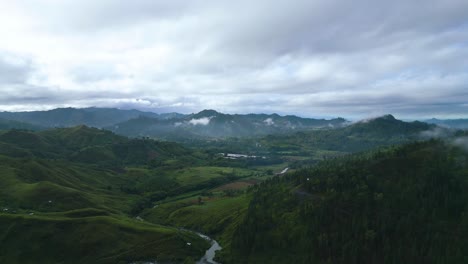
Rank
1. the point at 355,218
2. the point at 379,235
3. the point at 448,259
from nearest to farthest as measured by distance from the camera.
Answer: the point at 448,259
the point at 379,235
the point at 355,218

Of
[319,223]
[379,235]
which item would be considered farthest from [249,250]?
[379,235]

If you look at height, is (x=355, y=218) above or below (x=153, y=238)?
above

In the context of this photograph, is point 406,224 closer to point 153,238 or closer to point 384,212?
point 384,212

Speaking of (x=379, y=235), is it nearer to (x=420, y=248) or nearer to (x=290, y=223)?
(x=420, y=248)

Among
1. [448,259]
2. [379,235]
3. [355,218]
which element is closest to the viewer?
[448,259]

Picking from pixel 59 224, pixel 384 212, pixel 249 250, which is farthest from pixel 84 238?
pixel 384 212

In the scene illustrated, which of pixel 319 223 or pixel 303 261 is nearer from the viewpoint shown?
pixel 303 261

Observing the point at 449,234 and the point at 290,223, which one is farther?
the point at 290,223

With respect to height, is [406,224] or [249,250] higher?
[406,224]

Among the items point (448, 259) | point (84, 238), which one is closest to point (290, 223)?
point (448, 259)
